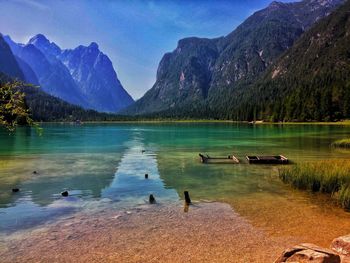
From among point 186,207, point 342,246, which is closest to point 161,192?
point 186,207

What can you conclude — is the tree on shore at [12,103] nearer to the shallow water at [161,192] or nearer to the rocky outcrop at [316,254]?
the rocky outcrop at [316,254]

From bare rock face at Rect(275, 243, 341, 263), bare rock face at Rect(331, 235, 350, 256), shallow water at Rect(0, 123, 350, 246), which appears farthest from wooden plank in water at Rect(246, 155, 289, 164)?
bare rock face at Rect(275, 243, 341, 263)

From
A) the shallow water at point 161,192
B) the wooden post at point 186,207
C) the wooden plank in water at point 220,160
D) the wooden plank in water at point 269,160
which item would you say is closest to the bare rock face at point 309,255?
the shallow water at point 161,192

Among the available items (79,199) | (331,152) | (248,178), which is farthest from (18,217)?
(331,152)

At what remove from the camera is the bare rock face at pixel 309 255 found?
11.7 meters

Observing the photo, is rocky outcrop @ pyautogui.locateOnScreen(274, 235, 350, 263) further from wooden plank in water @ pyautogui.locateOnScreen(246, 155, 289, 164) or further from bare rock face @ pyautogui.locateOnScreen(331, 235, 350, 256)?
wooden plank in water @ pyautogui.locateOnScreen(246, 155, 289, 164)

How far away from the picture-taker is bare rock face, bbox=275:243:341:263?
11711 millimetres

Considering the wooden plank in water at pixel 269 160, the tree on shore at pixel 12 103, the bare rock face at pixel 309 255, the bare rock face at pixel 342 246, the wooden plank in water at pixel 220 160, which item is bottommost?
the wooden plank in water at pixel 220 160

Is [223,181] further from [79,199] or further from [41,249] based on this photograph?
[41,249]

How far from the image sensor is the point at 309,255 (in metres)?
12.1

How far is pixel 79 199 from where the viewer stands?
28828mm

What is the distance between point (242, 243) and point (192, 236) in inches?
107

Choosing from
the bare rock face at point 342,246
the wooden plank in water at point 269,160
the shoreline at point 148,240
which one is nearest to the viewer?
the bare rock face at point 342,246

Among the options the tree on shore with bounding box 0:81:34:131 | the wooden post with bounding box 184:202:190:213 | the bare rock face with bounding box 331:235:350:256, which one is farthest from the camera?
the wooden post with bounding box 184:202:190:213
